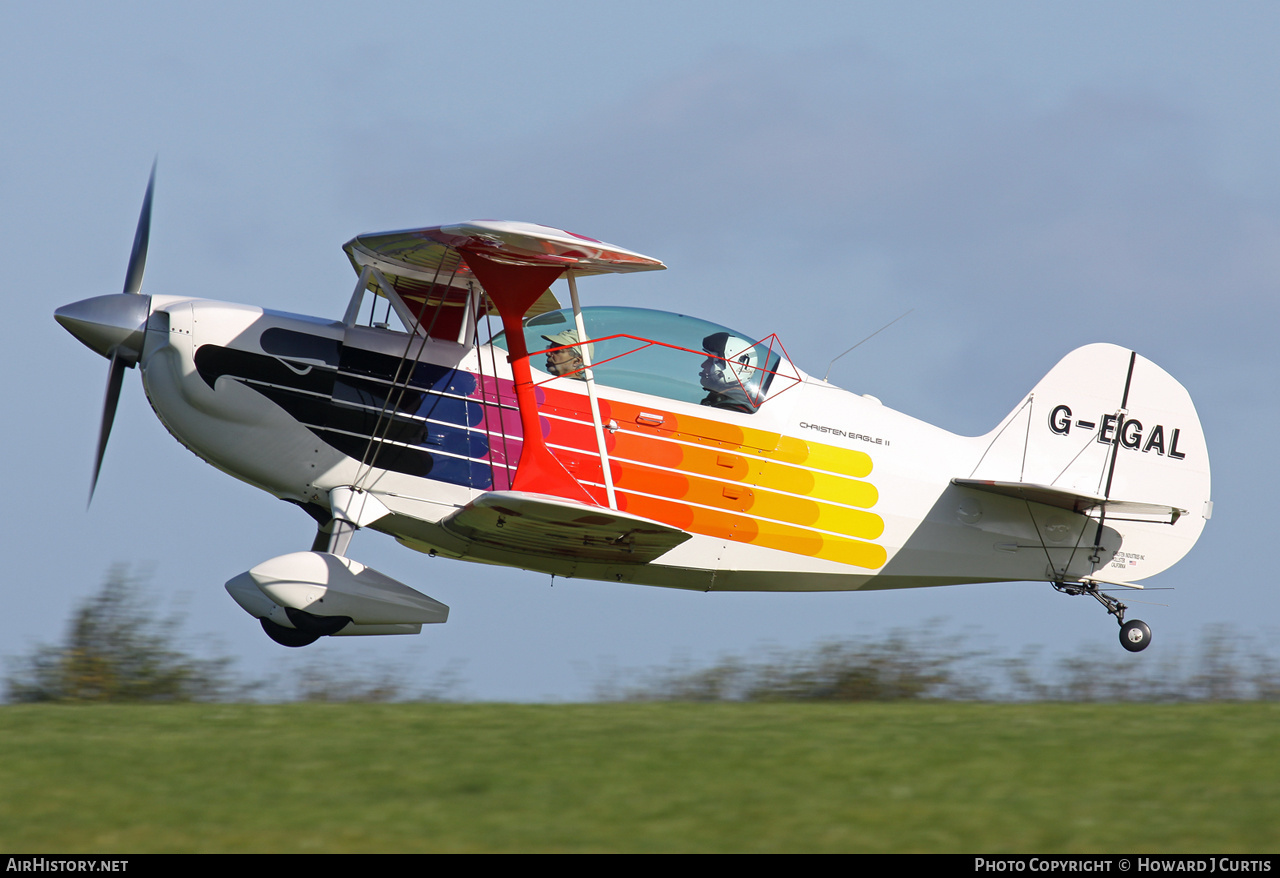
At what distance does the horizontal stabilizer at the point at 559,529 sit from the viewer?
8273mm

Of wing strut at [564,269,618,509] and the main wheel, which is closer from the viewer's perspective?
wing strut at [564,269,618,509]

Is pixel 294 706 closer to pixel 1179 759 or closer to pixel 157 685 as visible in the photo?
pixel 157 685

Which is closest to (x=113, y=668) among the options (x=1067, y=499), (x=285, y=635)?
(x=285, y=635)

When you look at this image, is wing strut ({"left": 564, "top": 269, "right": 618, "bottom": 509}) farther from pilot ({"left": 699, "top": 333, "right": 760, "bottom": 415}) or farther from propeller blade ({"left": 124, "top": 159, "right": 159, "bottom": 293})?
propeller blade ({"left": 124, "top": 159, "right": 159, "bottom": 293})

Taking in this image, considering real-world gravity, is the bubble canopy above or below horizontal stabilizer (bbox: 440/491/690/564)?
above

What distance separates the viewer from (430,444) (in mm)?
9430

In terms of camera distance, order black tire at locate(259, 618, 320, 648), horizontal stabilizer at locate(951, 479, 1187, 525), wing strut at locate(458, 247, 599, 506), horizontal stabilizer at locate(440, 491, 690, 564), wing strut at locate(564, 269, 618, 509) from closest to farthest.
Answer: horizontal stabilizer at locate(440, 491, 690, 564) < wing strut at locate(458, 247, 599, 506) < wing strut at locate(564, 269, 618, 509) < black tire at locate(259, 618, 320, 648) < horizontal stabilizer at locate(951, 479, 1187, 525)

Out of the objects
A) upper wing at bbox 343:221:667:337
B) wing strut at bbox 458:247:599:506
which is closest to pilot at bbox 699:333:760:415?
upper wing at bbox 343:221:667:337

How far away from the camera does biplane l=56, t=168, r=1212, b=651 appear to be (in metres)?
9.03

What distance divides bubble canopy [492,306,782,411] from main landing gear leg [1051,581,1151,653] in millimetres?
3411

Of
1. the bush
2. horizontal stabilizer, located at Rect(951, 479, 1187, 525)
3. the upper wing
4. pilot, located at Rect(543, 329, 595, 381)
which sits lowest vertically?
the bush

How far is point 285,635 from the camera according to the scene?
9.36 metres

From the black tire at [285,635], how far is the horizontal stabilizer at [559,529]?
140 cm

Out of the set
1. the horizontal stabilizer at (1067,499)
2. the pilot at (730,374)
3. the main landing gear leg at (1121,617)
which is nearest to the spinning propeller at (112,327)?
the pilot at (730,374)
